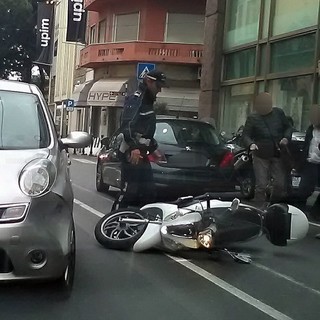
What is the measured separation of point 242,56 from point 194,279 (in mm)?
15105

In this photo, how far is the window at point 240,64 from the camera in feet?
65.2

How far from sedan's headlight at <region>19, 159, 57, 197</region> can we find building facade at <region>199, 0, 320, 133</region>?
12.1 meters

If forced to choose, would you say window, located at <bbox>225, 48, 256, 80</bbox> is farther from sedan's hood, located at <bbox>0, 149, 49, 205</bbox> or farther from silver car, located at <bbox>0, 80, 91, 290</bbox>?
sedan's hood, located at <bbox>0, 149, 49, 205</bbox>

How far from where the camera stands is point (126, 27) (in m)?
34.4

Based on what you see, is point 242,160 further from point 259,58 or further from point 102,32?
point 102,32

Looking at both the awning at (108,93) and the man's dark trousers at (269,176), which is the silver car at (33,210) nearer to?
the man's dark trousers at (269,176)

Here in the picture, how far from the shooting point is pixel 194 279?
606 centimetres

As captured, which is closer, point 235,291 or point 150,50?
point 235,291

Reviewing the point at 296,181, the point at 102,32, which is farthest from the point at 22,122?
the point at 102,32

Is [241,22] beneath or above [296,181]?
above

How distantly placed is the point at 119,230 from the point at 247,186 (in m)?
5.42

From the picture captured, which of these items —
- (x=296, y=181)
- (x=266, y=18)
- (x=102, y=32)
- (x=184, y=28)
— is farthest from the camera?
(x=102, y=32)

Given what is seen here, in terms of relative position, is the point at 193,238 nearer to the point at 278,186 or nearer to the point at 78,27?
the point at 278,186

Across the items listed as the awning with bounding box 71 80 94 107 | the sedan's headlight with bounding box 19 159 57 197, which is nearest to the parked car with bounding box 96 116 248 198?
the sedan's headlight with bounding box 19 159 57 197
